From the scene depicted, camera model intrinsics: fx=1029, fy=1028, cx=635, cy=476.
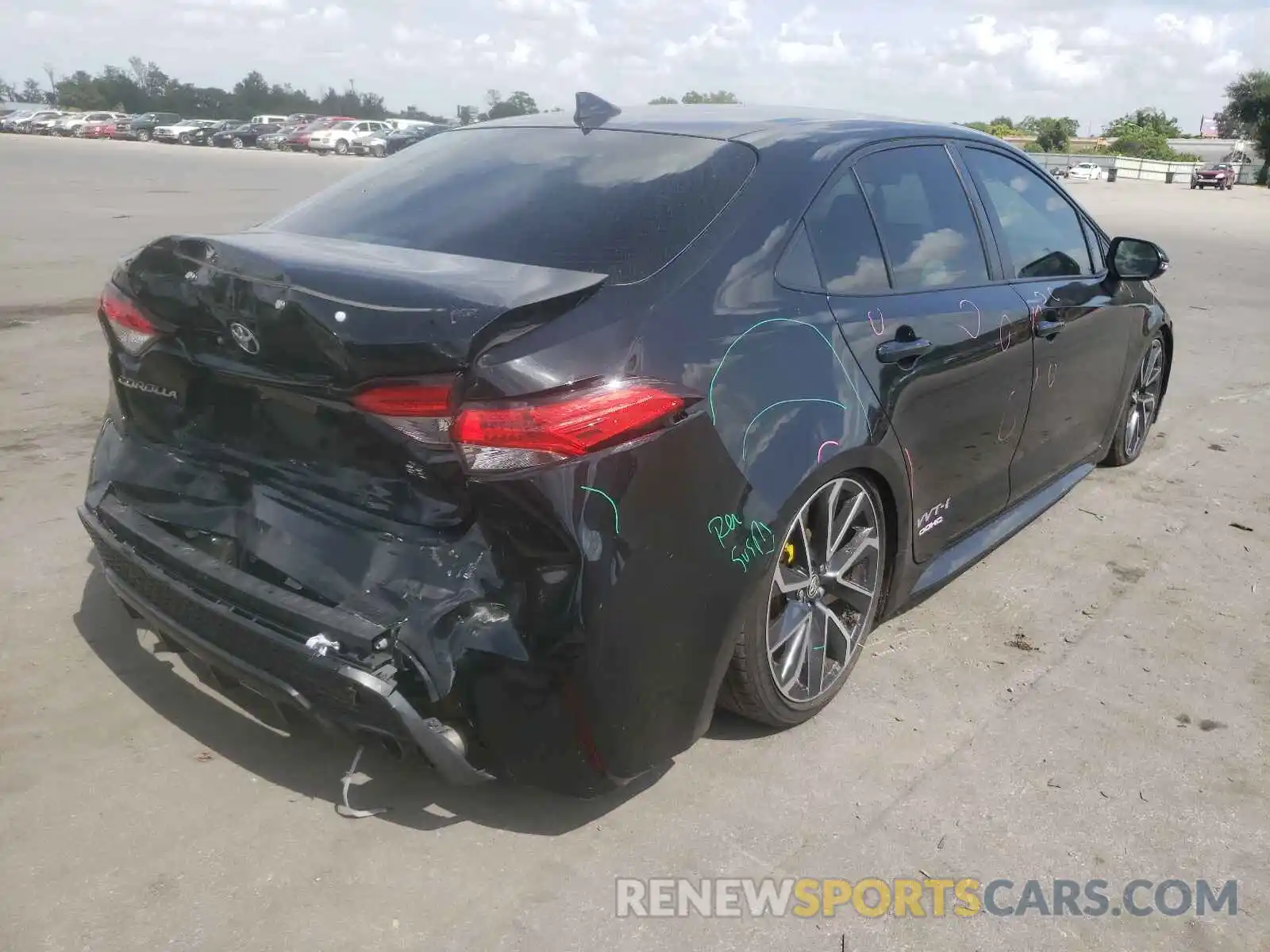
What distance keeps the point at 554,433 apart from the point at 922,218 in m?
1.81

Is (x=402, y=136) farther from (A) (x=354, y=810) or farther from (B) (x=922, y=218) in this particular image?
(A) (x=354, y=810)

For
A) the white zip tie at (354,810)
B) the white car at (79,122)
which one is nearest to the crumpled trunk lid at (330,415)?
the white zip tie at (354,810)

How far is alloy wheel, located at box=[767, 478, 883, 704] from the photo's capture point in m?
2.83

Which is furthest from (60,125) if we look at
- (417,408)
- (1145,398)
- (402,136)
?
(417,408)

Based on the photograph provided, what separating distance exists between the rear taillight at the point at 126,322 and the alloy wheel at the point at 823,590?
5.65 ft

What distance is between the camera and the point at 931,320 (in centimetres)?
319

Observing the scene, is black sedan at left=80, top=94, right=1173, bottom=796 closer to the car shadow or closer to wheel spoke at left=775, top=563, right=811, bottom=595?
wheel spoke at left=775, top=563, right=811, bottom=595

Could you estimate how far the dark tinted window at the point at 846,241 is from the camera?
2842 millimetres

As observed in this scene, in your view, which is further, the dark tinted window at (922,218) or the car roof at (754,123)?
the dark tinted window at (922,218)

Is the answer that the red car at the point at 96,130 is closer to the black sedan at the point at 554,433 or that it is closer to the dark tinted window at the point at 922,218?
the black sedan at the point at 554,433

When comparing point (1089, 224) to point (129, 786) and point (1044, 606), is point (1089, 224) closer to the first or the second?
point (1044, 606)

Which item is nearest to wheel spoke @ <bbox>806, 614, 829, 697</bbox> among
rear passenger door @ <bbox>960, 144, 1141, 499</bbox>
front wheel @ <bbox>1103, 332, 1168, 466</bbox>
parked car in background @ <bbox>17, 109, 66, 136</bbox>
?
rear passenger door @ <bbox>960, 144, 1141, 499</bbox>

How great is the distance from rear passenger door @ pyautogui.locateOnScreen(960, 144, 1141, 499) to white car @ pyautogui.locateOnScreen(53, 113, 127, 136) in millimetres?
64691

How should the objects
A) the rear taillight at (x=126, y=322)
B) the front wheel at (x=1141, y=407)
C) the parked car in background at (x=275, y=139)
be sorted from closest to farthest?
the rear taillight at (x=126, y=322)
the front wheel at (x=1141, y=407)
the parked car in background at (x=275, y=139)
